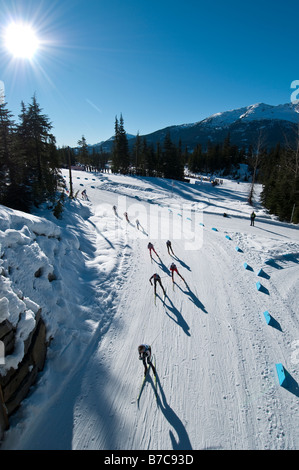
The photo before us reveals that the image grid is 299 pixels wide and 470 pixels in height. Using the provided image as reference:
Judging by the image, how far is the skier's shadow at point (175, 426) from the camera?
4559 mm

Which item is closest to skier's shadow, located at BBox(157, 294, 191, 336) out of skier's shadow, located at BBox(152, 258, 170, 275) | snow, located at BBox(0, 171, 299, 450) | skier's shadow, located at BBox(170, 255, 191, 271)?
snow, located at BBox(0, 171, 299, 450)

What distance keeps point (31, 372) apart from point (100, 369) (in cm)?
195

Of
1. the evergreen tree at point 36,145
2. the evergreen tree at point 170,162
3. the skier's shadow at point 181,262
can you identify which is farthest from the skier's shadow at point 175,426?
the evergreen tree at point 170,162

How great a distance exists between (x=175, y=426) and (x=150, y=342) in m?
2.46

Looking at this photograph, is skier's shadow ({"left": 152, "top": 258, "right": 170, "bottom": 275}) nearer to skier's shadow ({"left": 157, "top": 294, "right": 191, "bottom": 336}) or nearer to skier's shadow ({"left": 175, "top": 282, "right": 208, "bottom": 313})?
skier's shadow ({"left": 175, "top": 282, "right": 208, "bottom": 313})

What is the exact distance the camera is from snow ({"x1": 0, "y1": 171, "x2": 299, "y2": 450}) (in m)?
4.78

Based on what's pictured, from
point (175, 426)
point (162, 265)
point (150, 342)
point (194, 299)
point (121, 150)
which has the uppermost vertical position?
point (121, 150)

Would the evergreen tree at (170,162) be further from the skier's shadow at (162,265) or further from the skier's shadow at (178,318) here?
the skier's shadow at (178,318)

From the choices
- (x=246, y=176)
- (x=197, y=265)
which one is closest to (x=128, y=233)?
(x=197, y=265)

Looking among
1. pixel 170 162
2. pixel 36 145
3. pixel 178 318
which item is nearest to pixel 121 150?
pixel 170 162

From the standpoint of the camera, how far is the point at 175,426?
15.9 ft

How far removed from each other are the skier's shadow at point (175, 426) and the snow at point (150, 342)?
0.07ft

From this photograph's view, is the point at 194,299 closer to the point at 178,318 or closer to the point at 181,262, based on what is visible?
the point at 178,318

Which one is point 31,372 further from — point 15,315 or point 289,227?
point 289,227
